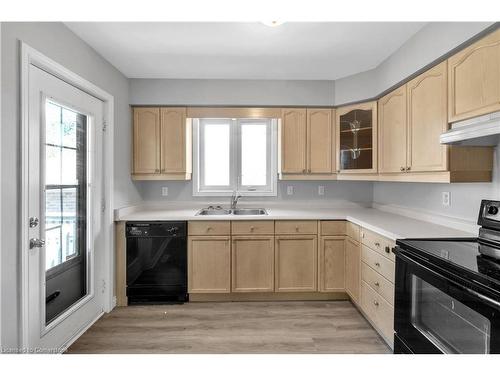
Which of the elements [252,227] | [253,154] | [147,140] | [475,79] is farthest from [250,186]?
[475,79]

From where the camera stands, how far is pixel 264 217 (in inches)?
110

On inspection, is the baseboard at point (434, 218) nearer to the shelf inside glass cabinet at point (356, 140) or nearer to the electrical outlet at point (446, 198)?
the electrical outlet at point (446, 198)

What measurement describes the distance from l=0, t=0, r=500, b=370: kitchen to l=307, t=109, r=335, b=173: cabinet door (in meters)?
0.01

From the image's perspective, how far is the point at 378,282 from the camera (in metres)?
2.12

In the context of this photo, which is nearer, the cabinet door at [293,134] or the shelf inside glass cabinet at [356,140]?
the shelf inside glass cabinet at [356,140]

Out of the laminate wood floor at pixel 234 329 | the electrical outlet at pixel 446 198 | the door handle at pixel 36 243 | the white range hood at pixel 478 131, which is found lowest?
the laminate wood floor at pixel 234 329

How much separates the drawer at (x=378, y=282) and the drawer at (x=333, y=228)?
0.44 m

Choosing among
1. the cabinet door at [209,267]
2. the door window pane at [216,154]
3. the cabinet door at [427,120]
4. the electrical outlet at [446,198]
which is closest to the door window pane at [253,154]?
the door window pane at [216,154]

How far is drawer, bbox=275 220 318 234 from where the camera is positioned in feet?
9.20

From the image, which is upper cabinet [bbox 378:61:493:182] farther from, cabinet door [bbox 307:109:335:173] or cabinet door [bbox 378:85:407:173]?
cabinet door [bbox 307:109:335:173]

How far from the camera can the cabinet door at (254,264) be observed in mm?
2795

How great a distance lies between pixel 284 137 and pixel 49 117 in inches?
81.9

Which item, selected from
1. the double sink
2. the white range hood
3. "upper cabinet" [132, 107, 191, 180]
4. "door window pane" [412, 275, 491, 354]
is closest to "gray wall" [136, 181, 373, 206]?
the double sink
